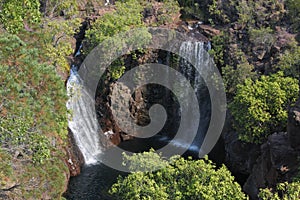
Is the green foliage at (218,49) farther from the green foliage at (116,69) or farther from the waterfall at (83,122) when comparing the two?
the waterfall at (83,122)

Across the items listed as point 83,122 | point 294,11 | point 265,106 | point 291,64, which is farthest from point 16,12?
point 294,11

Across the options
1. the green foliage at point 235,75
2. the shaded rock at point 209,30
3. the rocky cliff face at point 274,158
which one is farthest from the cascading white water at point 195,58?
the rocky cliff face at point 274,158

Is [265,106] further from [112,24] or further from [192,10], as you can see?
[192,10]

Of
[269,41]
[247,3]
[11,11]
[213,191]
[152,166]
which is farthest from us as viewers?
[247,3]

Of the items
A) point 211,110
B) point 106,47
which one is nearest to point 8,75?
point 106,47

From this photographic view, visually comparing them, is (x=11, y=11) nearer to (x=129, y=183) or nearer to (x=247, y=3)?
(x=129, y=183)

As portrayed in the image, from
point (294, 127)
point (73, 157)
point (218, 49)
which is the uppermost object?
point (218, 49)

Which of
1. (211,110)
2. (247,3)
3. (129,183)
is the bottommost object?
(211,110)
